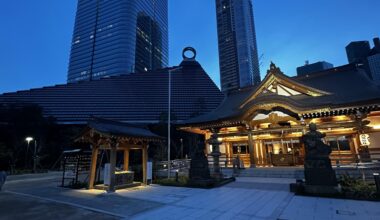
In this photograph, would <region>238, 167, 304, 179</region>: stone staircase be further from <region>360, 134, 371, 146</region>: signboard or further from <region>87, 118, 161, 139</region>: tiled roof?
<region>87, 118, 161, 139</region>: tiled roof

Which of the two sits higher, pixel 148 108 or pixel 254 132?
pixel 148 108

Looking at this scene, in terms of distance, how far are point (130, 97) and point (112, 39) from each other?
37.5 m

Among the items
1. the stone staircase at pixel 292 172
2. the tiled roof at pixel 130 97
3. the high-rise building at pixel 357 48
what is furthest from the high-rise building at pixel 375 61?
the stone staircase at pixel 292 172

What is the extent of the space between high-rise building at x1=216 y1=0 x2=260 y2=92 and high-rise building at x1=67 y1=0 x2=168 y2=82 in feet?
146

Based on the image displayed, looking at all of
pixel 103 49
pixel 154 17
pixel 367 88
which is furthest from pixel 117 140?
pixel 154 17

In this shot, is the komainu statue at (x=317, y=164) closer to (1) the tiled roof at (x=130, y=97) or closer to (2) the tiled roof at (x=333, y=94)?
(2) the tiled roof at (x=333, y=94)

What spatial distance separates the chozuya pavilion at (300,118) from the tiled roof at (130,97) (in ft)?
140

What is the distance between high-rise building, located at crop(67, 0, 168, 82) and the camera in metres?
92.9

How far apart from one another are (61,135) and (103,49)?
2388 inches

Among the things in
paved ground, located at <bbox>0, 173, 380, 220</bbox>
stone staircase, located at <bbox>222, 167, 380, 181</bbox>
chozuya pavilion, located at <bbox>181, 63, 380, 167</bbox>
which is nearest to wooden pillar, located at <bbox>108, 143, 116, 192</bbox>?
paved ground, located at <bbox>0, 173, 380, 220</bbox>

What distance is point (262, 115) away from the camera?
17.2 m

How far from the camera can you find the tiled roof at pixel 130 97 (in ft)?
206

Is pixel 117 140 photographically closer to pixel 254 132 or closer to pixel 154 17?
pixel 254 132

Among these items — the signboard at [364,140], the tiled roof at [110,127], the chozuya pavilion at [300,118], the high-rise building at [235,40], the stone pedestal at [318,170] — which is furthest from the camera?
the high-rise building at [235,40]
